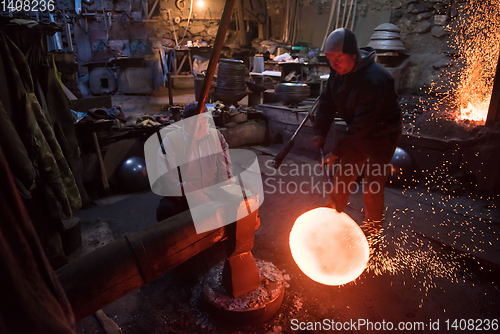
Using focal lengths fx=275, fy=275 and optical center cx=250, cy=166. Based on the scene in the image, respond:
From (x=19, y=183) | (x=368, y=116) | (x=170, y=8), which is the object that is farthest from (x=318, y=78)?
(x=170, y=8)

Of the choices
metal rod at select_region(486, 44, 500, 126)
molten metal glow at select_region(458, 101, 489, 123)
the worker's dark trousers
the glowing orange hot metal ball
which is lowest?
the glowing orange hot metal ball

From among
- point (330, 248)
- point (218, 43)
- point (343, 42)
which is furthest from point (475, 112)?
point (218, 43)

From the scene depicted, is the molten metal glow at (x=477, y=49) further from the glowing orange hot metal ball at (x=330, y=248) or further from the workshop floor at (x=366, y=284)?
the glowing orange hot metal ball at (x=330, y=248)

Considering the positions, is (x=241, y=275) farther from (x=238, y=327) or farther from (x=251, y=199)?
(x=251, y=199)

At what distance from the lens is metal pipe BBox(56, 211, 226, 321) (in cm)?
129

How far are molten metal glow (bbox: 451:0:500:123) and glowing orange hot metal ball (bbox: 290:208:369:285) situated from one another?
5101 millimetres

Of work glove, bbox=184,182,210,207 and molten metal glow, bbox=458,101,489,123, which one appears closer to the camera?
work glove, bbox=184,182,210,207

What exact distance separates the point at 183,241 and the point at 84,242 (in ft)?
9.78

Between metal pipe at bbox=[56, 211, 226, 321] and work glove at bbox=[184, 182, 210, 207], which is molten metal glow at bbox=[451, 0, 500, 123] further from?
metal pipe at bbox=[56, 211, 226, 321]

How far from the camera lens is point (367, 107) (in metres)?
2.99

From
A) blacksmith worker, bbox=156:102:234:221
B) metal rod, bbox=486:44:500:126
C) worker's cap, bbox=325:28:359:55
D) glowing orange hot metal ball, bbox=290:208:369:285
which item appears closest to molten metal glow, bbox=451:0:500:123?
metal rod, bbox=486:44:500:126

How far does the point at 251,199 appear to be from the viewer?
81.1 inches

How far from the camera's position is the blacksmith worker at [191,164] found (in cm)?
313

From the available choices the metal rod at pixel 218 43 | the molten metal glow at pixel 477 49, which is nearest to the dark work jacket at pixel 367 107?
the metal rod at pixel 218 43
